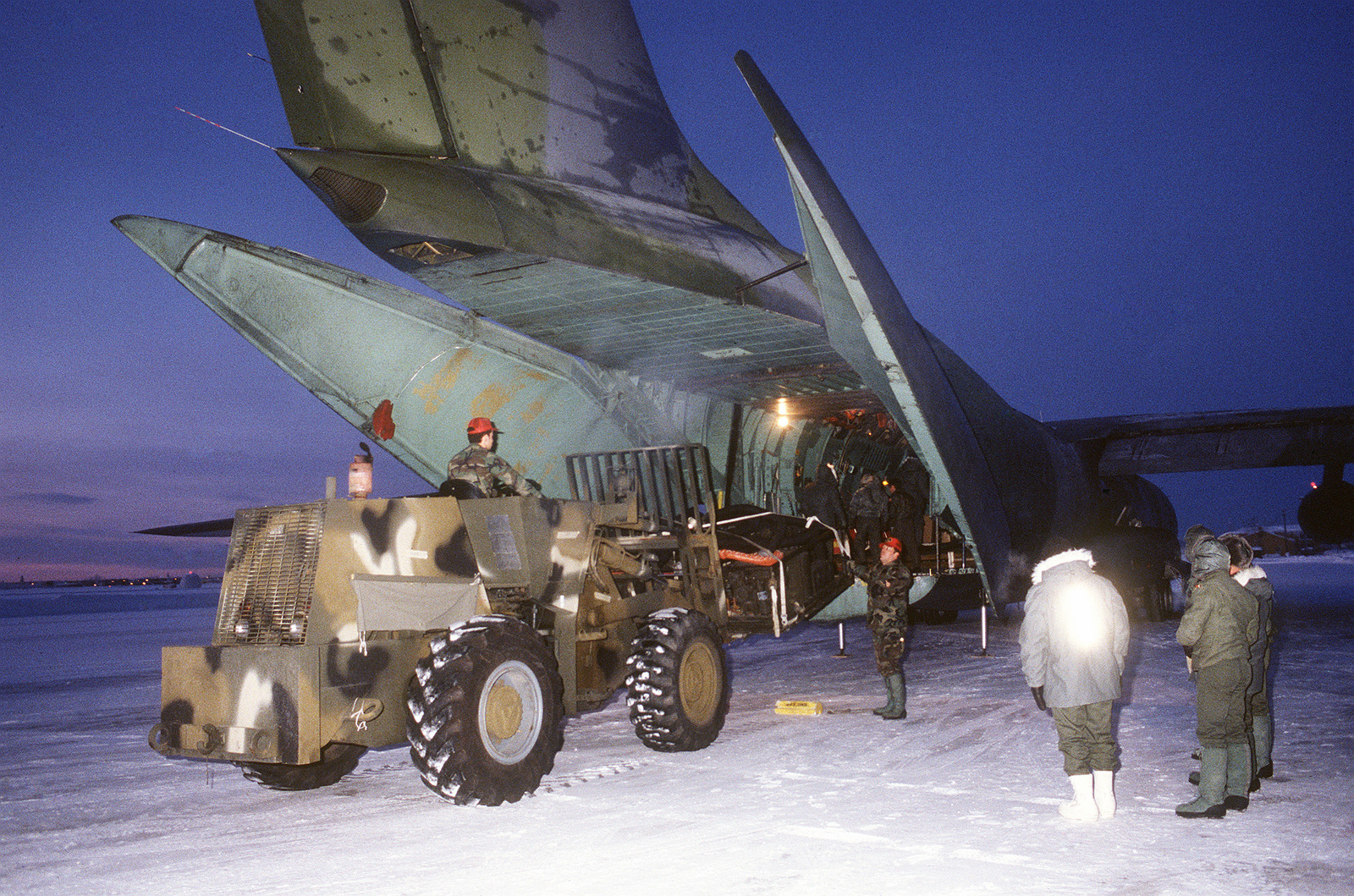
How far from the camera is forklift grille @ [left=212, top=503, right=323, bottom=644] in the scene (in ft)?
18.1

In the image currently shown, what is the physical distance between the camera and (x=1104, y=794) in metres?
5.14

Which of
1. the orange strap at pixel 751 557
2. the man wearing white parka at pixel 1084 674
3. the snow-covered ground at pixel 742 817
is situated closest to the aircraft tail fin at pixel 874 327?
the orange strap at pixel 751 557

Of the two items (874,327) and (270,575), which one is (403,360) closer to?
(874,327)

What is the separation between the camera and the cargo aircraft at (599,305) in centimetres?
839

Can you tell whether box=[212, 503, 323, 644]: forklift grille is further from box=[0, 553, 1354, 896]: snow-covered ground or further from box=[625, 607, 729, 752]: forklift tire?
box=[625, 607, 729, 752]: forklift tire

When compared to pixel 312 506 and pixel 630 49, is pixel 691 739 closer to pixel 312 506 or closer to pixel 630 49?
pixel 312 506

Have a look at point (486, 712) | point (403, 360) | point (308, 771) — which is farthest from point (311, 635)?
point (403, 360)

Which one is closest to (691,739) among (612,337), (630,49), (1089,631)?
(1089,631)

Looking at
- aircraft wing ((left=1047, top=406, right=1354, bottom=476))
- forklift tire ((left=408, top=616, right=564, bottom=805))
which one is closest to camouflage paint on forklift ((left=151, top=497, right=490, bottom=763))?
forklift tire ((left=408, top=616, right=564, bottom=805))

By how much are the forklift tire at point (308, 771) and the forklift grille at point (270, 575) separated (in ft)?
2.97

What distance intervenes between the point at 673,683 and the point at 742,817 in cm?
158

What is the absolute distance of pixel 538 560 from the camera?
6.64m

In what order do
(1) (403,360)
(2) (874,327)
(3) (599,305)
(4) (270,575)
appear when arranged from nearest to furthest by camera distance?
(4) (270,575)
(2) (874,327)
(3) (599,305)
(1) (403,360)

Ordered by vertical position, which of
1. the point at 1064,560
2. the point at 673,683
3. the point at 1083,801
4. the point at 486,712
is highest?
the point at 1064,560
